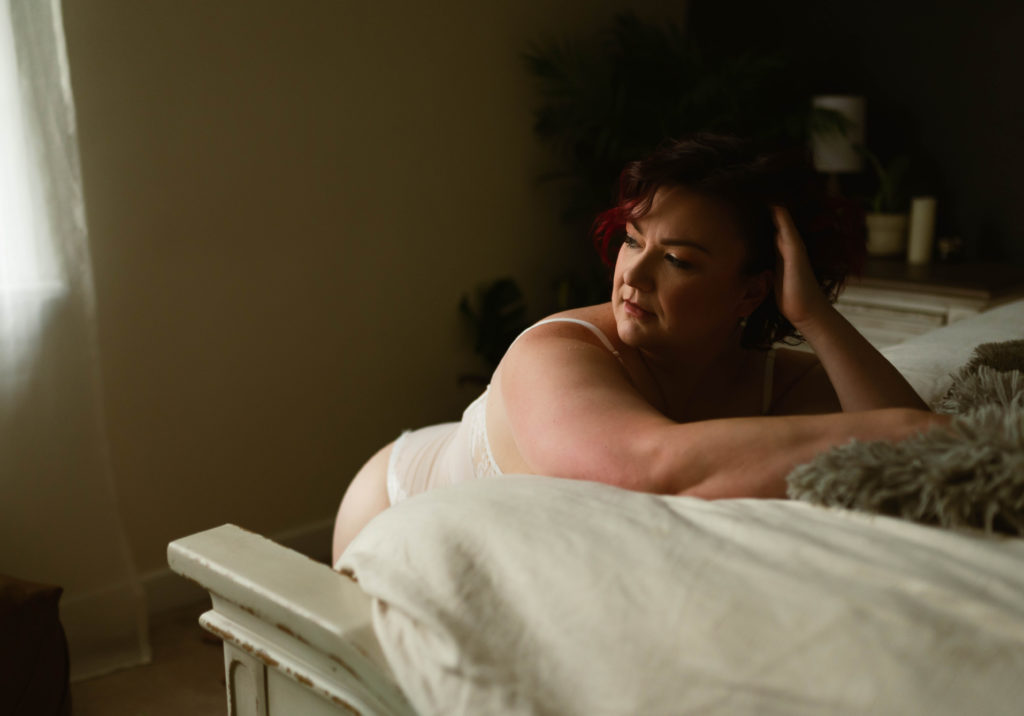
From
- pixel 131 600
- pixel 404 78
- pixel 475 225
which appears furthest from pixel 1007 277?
pixel 131 600

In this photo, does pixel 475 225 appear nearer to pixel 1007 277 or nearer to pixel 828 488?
pixel 1007 277

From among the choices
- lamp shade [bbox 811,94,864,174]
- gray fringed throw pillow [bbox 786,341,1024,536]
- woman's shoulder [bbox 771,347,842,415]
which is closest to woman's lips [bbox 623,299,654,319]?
woman's shoulder [bbox 771,347,842,415]

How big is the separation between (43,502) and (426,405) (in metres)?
1.33

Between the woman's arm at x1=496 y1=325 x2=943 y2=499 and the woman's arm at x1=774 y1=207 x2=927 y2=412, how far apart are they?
1.03 ft

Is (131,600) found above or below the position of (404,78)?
below

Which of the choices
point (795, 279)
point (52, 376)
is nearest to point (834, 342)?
point (795, 279)

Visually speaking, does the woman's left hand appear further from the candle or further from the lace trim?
the candle

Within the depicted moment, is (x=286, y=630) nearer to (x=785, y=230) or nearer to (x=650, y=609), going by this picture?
(x=650, y=609)

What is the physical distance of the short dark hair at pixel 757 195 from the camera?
1163mm

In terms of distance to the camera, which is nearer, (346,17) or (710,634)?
(710,634)

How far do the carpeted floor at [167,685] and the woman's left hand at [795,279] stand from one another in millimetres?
1648

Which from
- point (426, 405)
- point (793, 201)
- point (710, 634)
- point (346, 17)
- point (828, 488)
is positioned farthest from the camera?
point (426, 405)

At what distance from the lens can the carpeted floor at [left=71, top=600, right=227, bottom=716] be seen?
7.04ft

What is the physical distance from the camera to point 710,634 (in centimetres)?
59
